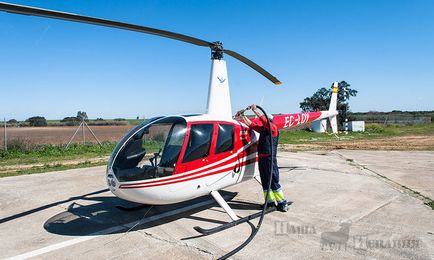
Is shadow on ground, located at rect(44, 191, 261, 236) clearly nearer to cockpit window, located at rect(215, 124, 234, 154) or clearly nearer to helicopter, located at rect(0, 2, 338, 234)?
helicopter, located at rect(0, 2, 338, 234)

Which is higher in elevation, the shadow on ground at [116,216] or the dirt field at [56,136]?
the dirt field at [56,136]

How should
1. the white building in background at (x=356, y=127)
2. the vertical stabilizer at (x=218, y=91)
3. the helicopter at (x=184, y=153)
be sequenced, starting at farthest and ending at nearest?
the white building in background at (x=356, y=127) → the vertical stabilizer at (x=218, y=91) → the helicopter at (x=184, y=153)

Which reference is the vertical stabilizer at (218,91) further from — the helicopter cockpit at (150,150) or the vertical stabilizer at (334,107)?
the vertical stabilizer at (334,107)

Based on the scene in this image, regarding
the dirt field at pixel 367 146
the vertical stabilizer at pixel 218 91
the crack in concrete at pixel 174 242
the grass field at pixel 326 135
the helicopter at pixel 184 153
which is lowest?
the crack in concrete at pixel 174 242

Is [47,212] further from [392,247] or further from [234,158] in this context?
[392,247]

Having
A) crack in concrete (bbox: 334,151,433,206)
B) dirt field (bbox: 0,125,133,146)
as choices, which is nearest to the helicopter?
crack in concrete (bbox: 334,151,433,206)

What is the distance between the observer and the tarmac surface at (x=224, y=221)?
15.1ft

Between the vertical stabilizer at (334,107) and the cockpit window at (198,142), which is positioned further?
the vertical stabilizer at (334,107)

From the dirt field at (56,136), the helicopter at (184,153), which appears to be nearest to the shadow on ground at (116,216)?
the helicopter at (184,153)

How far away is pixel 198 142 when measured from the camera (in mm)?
5520

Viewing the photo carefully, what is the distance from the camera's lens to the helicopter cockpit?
5.11m

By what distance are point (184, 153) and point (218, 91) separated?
182 cm

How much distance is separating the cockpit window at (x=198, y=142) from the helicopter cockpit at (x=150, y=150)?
14 centimetres

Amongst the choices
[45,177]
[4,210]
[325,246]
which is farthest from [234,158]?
[45,177]
